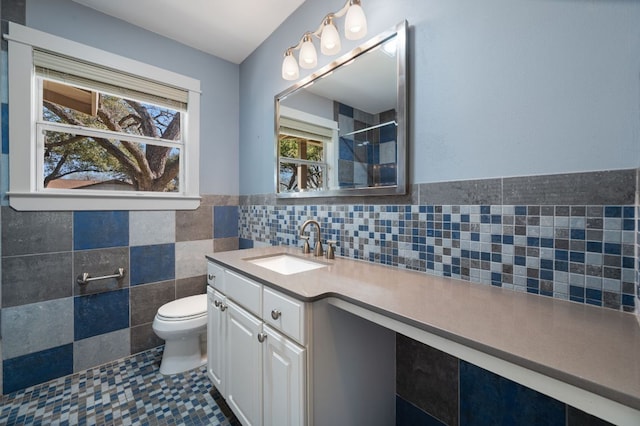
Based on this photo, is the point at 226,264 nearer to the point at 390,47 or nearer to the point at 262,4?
the point at 390,47

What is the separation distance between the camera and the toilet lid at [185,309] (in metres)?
1.77

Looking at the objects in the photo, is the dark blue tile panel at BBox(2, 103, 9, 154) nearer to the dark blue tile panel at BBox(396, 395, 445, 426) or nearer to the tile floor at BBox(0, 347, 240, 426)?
the tile floor at BBox(0, 347, 240, 426)

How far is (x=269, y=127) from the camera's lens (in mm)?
2125

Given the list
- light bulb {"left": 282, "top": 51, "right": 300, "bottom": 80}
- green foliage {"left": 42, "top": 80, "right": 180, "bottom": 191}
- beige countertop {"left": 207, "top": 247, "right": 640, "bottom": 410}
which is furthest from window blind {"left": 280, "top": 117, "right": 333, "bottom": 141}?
green foliage {"left": 42, "top": 80, "right": 180, "bottom": 191}

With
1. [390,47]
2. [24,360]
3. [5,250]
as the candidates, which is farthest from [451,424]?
[5,250]

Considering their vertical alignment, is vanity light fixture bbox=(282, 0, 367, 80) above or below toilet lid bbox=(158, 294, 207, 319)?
above

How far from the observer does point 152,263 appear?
2.09 m

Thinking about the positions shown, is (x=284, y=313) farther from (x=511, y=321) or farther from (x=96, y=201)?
(x=96, y=201)

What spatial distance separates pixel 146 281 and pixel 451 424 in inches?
85.5

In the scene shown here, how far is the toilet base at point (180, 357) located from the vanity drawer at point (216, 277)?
0.67 m

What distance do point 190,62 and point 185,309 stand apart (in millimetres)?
2045

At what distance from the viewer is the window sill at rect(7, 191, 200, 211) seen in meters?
1.62

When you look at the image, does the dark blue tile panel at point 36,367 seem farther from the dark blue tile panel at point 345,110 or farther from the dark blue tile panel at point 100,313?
the dark blue tile panel at point 345,110

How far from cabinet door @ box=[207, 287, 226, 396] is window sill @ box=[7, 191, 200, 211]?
98 cm
